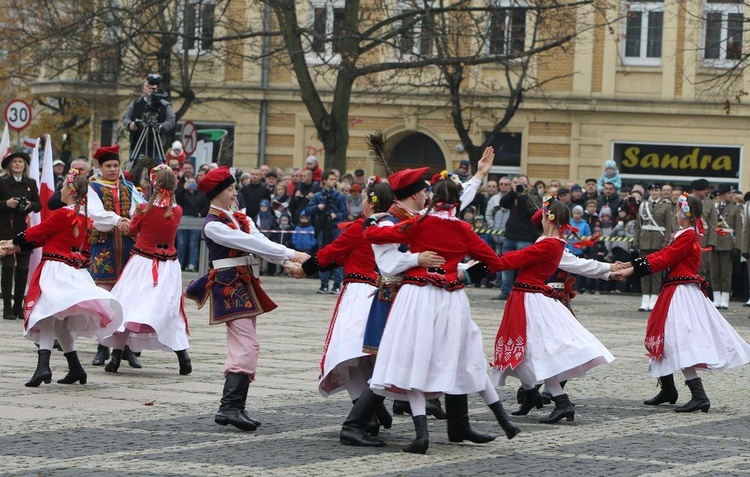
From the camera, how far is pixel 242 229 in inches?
419

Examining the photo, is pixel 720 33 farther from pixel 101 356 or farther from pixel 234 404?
pixel 234 404

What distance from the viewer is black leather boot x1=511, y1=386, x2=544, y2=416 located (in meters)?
11.3

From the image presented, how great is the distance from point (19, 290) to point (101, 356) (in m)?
4.92

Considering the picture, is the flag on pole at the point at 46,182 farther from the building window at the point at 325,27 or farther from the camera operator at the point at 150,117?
the building window at the point at 325,27

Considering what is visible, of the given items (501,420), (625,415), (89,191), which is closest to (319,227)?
(89,191)

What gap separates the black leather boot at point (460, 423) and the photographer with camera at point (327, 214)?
1478 centimetres

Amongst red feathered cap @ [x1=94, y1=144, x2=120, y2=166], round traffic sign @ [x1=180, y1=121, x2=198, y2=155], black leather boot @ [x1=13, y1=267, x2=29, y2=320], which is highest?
round traffic sign @ [x1=180, y1=121, x2=198, y2=155]

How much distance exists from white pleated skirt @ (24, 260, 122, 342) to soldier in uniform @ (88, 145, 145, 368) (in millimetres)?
1323

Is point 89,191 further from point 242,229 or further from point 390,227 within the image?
point 390,227

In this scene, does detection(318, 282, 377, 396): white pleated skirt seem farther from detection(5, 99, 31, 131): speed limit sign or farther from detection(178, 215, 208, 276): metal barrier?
detection(5, 99, 31, 131): speed limit sign

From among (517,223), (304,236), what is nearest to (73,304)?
(517,223)

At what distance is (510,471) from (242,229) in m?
2.86

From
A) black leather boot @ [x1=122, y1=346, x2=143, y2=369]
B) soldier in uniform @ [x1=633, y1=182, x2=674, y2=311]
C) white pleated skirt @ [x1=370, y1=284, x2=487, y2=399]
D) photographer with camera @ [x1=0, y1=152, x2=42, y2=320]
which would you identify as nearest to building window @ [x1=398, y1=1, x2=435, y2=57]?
soldier in uniform @ [x1=633, y1=182, x2=674, y2=311]

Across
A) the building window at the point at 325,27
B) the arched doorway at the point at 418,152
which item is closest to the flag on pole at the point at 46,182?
the building window at the point at 325,27
